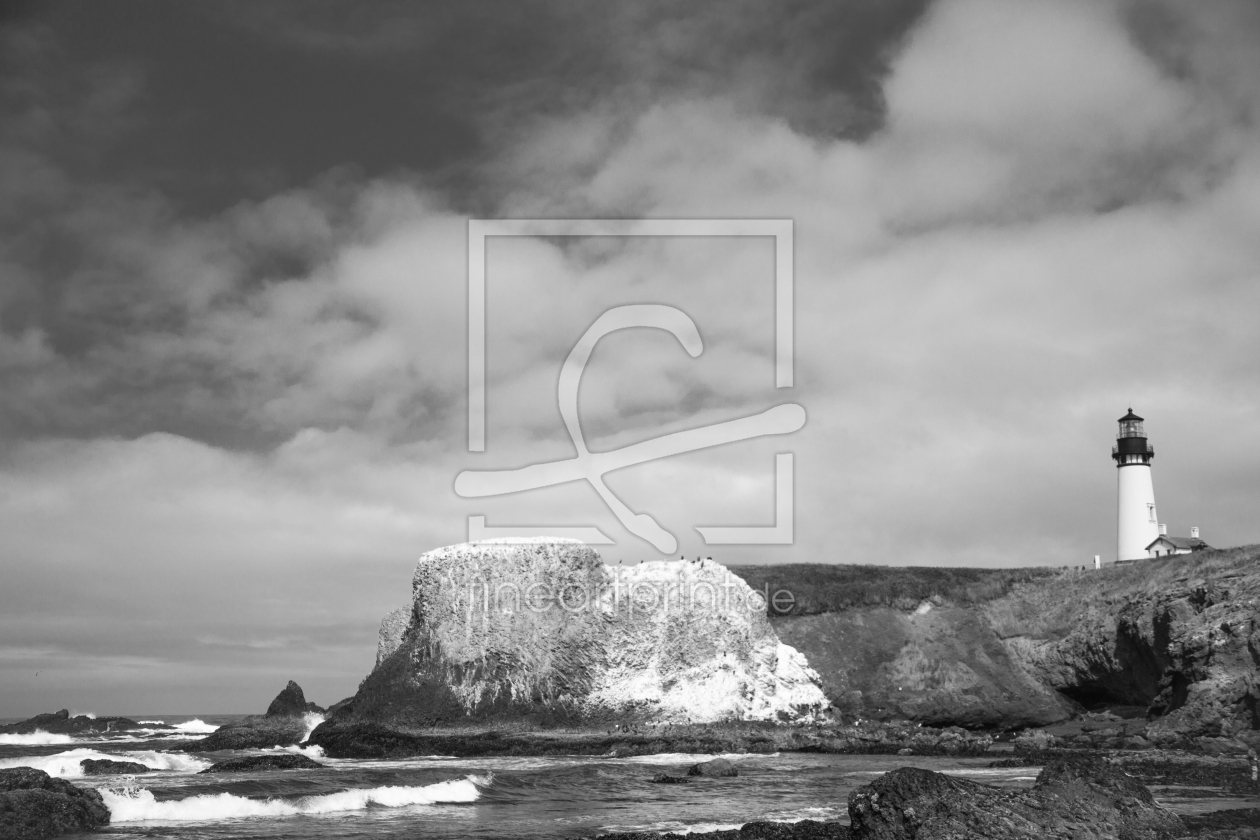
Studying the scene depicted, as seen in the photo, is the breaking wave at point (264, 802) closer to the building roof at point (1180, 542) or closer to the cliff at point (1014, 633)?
the cliff at point (1014, 633)

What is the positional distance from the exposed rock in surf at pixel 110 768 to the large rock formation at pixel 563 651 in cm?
1065

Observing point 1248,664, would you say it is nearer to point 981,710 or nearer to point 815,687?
point 981,710

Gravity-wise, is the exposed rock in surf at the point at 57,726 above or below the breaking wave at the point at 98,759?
below

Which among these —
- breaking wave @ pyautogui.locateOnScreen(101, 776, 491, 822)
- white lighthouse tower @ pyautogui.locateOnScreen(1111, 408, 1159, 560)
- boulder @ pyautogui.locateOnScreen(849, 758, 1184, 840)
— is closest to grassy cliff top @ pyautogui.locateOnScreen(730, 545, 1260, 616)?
white lighthouse tower @ pyautogui.locateOnScreen(1111, 408, 1159, 560)

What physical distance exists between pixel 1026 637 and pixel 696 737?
18.8m

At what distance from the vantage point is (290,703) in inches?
2156

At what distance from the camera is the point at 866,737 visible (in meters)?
38.1

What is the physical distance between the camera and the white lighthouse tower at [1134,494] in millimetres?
54188

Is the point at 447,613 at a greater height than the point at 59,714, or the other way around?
the point at 447,613

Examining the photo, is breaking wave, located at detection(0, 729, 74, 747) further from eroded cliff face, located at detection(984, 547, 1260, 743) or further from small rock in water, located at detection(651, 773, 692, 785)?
eroded cliff face, located at detection(984, 547, 1260, 743)

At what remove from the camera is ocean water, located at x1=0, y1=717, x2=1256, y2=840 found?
749 inches

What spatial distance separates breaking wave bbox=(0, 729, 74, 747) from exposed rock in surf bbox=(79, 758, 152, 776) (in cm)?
3143

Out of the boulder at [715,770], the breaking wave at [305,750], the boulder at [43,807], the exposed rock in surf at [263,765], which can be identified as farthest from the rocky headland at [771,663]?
the boulder at [43,807]

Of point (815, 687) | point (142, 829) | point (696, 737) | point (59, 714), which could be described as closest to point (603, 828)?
point (142, 829)
